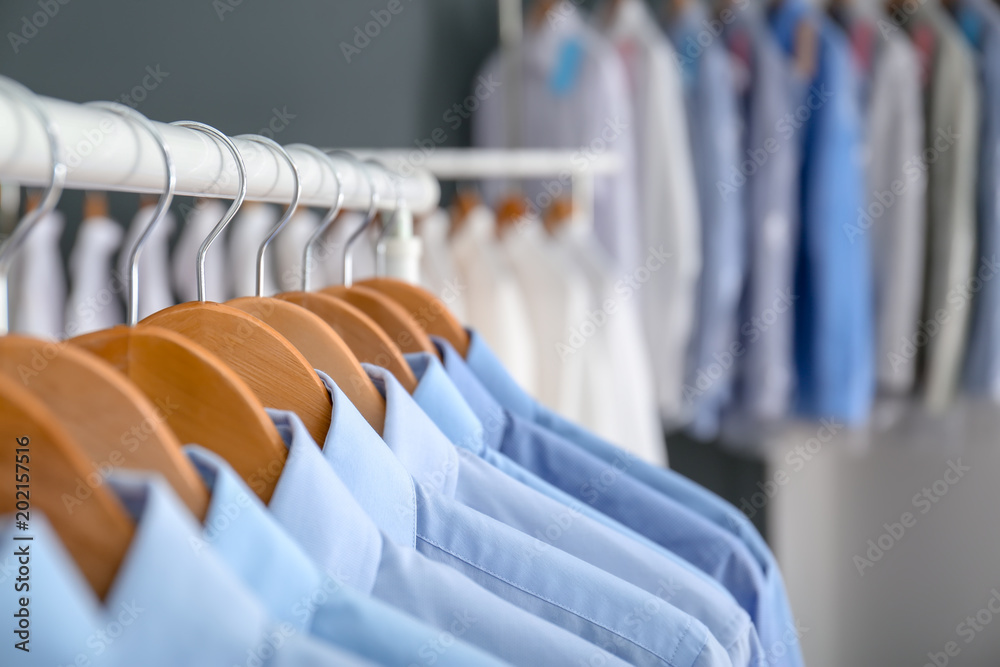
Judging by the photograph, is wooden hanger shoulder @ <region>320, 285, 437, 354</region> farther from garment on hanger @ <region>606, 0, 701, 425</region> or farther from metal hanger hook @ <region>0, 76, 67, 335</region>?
garment on hanger @ <region>606, 0, 701, 425</region>

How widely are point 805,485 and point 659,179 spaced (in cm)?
105

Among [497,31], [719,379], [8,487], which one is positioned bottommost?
[719,379]

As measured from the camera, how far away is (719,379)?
187 centimetres

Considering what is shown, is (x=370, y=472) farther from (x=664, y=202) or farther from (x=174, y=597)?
(x=664, y=202)

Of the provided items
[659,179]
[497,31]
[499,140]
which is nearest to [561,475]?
[659,179]

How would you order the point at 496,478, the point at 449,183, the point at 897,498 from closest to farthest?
the point at 496,478, the point at 449,183, the point at 897,498

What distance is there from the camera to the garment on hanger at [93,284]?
126cm

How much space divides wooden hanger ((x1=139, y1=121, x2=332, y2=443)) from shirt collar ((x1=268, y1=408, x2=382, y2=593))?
0.05 m

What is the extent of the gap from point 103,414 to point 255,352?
0.13 meters

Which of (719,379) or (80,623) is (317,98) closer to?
(719,379)

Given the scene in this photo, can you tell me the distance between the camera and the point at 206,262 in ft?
4.39

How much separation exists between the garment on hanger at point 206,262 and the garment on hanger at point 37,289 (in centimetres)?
18

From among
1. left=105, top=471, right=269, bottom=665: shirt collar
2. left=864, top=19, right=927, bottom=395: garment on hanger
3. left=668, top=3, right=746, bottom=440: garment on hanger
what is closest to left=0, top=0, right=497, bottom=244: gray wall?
left=668, top=3, right=746, bottom=440: garment on hanger

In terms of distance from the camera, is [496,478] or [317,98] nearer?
[496,478]
